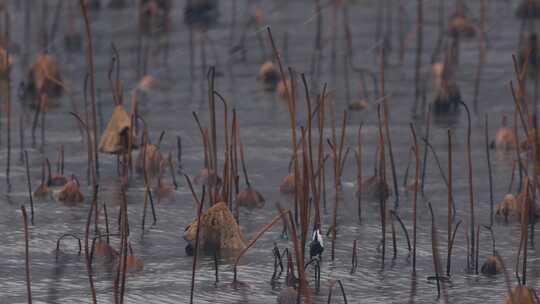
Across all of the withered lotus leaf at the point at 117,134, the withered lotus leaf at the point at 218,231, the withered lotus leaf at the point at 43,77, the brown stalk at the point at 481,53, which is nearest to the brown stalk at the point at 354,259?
the withered lotus leaf at the point at 218,231

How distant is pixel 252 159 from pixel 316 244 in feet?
4.87

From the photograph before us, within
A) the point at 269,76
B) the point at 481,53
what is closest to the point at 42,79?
the point at 269,76

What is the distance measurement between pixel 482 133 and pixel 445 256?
5.87 ft

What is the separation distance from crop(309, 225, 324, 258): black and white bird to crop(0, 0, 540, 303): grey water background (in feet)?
0.20

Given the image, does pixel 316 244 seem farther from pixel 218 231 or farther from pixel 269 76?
pixel 269 76

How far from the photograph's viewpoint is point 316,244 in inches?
161

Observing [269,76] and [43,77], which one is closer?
[43,77]

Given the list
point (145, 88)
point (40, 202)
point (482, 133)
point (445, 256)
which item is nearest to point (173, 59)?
point (145, 88)

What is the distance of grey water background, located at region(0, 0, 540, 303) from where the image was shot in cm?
396

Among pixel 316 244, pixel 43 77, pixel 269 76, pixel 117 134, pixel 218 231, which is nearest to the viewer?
pixel 316 244

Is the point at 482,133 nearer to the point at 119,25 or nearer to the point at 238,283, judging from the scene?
the point at 238,283

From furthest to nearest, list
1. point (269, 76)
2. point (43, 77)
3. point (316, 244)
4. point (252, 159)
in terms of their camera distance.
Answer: point (269, 76) < point (43, 77) < point (252, 159) < point (316, 244)

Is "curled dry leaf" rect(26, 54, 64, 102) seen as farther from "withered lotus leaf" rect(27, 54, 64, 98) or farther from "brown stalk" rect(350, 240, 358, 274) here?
"brown stalk" rect(350, 240, 358, 274)

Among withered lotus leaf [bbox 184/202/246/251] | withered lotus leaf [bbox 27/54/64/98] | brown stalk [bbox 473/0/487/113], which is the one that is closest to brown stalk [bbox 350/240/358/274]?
withered lotus leaf [bbox 184/202/246/251]
